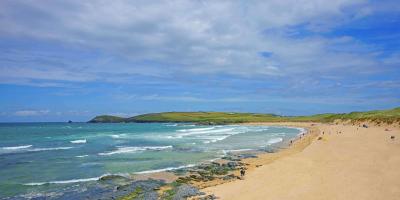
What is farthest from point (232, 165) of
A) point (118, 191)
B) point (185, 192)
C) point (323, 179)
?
point (118, 191)

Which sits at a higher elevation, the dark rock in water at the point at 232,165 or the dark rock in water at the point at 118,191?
the dark rock in water at the point at 232,165

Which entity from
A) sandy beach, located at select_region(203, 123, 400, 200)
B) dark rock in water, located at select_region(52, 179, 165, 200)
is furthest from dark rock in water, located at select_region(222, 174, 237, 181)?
dark rock in water, located at select_region(52, 179, 165, 200)

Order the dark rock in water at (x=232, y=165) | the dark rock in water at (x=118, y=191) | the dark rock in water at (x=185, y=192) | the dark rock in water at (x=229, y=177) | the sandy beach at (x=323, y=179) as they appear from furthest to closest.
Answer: the dark rock in water at (x=232, y=165) → the dark rock in water at (x=229, y=177) → the dark rock in water at (x=118, y=191) → the dark rock in water at (x=185, y=192) → the sandy beach at (x=323, y=179)

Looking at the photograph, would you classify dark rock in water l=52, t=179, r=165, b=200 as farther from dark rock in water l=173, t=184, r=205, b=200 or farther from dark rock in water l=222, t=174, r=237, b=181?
dark rock in water l=222, t=174, r=237, b=181

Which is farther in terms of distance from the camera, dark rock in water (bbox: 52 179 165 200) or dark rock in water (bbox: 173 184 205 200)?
dark rock in water (bbox: 52 179 165 200)

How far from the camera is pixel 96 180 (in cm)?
2291

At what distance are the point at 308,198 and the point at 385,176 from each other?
6.31 metres

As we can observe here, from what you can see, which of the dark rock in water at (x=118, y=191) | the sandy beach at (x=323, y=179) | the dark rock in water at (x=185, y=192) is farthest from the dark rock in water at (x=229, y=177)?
the dark rock in water at (x=118, y=191)

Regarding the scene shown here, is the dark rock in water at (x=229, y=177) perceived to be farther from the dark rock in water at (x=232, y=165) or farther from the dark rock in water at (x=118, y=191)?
the dark rock in water at (x=118, y=191)

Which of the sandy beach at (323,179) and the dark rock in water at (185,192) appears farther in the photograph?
the dark rock in water at (185,192)

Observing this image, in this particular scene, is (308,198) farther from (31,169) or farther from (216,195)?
(31,169)

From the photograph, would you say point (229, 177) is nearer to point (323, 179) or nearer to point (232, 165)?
point (232, 165)

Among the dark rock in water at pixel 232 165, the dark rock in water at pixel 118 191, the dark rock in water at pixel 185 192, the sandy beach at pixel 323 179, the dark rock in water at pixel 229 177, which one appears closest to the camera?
the sandy beach at pixel 323 179

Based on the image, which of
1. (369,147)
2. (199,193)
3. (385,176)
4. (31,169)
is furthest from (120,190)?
(369,147)
